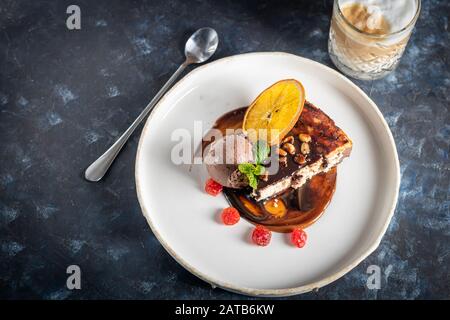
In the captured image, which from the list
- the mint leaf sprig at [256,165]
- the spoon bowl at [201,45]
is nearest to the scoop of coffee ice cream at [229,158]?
the mint leaf sprig at [256,165]

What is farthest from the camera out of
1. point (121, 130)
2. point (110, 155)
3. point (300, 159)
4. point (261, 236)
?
point (121, 130)

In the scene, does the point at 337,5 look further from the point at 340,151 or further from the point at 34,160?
the point at 34,160

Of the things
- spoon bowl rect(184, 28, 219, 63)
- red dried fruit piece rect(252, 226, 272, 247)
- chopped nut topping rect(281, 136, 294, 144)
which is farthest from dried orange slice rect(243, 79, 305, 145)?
spoon bowl rect(184, 28, 219, 63)

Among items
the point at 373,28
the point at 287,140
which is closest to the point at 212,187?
the point at 287,140

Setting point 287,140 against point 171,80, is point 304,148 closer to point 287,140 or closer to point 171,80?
point 287,140

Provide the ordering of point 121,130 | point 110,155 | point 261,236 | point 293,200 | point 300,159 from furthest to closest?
1. point 121,130
2. point 110,155
3. point 293,200
4. point 300,159
5. point 261,236

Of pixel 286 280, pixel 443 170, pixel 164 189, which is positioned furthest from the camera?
pixel 443 170
